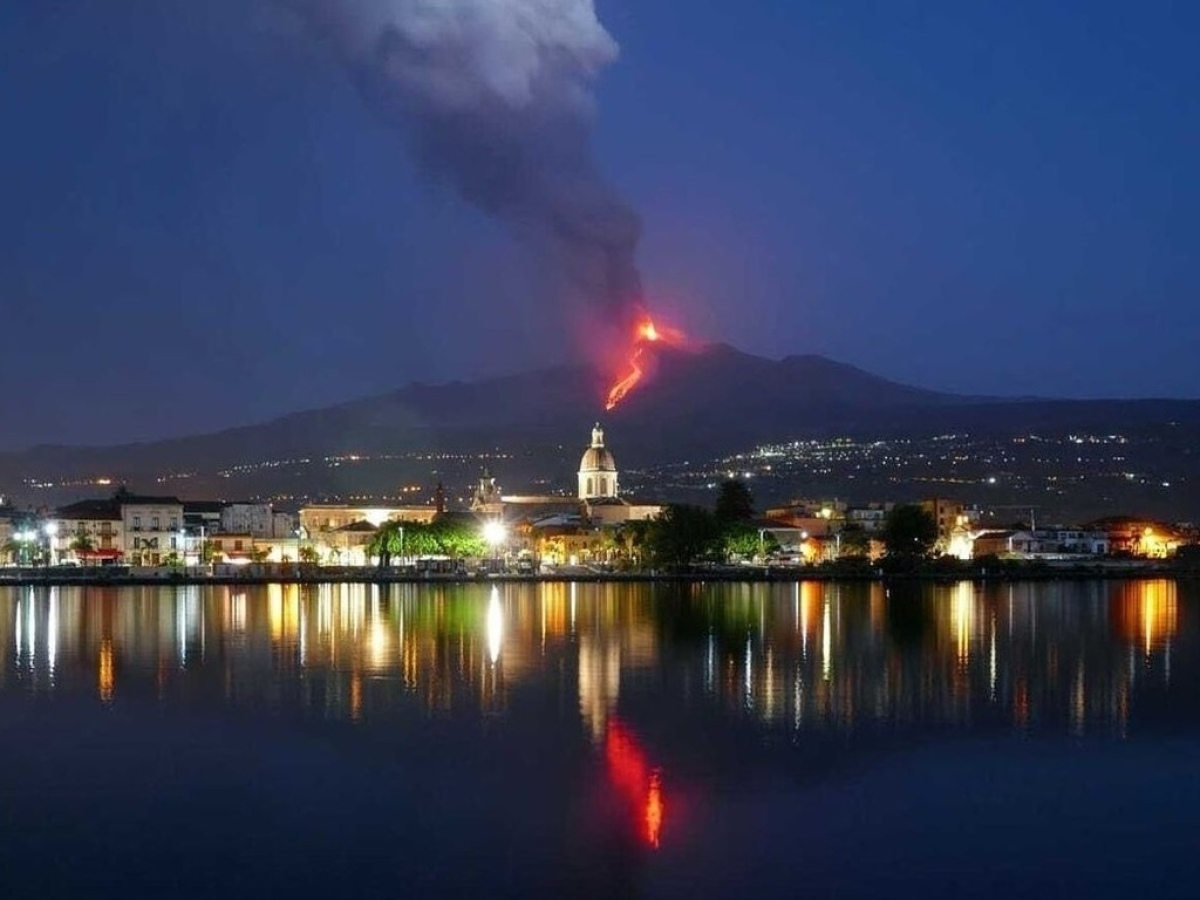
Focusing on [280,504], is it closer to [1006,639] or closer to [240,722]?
[1006,639]

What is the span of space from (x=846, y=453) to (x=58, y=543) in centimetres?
10659

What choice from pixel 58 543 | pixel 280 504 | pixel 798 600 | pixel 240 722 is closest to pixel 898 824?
A: pixel 240 722

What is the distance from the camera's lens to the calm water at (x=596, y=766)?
1108 centimetres

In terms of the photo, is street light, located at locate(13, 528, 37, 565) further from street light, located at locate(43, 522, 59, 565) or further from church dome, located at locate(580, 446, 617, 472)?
church dome, located at locate(580, 446, 617, 472)

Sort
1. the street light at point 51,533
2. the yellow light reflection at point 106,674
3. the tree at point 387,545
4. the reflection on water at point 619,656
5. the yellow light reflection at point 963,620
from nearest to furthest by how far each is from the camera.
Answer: the reflection on water at point 619,656
the yellow light reflection at point 106,674
the yellow light reflection at point 963,620
the tree at point 387,545
the street light at point 51,533

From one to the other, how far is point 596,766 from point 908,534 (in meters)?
59.7

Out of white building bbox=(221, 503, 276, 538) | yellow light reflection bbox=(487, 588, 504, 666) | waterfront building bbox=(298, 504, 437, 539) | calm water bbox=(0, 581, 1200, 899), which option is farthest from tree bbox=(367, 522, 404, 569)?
calm water bbox=(0, 581, 1200, 899)

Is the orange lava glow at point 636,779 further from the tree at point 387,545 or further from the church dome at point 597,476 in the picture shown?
the church dome at point 597,476

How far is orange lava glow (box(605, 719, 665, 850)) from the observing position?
12.3 metres

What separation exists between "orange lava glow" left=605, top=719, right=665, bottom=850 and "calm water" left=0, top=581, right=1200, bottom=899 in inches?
1.7

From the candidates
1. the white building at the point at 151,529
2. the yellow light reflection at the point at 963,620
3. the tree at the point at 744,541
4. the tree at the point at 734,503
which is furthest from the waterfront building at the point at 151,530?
the yellow light reflection at the point at 963,620

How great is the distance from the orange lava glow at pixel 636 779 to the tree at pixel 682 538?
52.0 meters

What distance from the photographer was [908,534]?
73.1 m

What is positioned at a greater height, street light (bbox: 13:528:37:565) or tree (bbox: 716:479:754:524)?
tree (bbox: 716:479:754:524)
